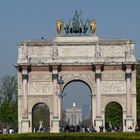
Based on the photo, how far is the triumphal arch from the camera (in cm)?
7019

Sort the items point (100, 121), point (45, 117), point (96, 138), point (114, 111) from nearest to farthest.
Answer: point (96, 138), point (100, 121), point (114, 111), point (45, 117)

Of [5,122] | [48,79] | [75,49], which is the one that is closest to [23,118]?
[48,79]

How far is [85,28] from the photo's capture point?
72.1 metres

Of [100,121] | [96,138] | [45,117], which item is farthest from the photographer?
[45,117]

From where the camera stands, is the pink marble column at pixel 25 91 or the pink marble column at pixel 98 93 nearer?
the pink marble column at pixel 98 93

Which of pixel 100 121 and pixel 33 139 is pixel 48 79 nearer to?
pixel 100 121

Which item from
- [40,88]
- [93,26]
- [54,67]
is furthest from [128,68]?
[40,88]

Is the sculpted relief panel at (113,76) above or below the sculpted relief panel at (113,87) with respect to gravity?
above

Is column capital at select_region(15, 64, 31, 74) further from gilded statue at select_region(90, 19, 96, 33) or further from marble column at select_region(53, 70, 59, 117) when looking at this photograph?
gilded statue at select_region(90, 19, 96, 33)

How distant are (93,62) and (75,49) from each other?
2.52 meters

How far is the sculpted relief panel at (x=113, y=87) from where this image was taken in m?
70.5

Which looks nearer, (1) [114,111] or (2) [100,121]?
(2) [100,121]

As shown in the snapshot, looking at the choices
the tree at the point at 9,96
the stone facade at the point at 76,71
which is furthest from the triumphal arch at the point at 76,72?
the tree at the point at 9,96

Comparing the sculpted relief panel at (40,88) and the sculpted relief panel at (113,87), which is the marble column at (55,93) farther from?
the sculpted relief panel at (113,87)
